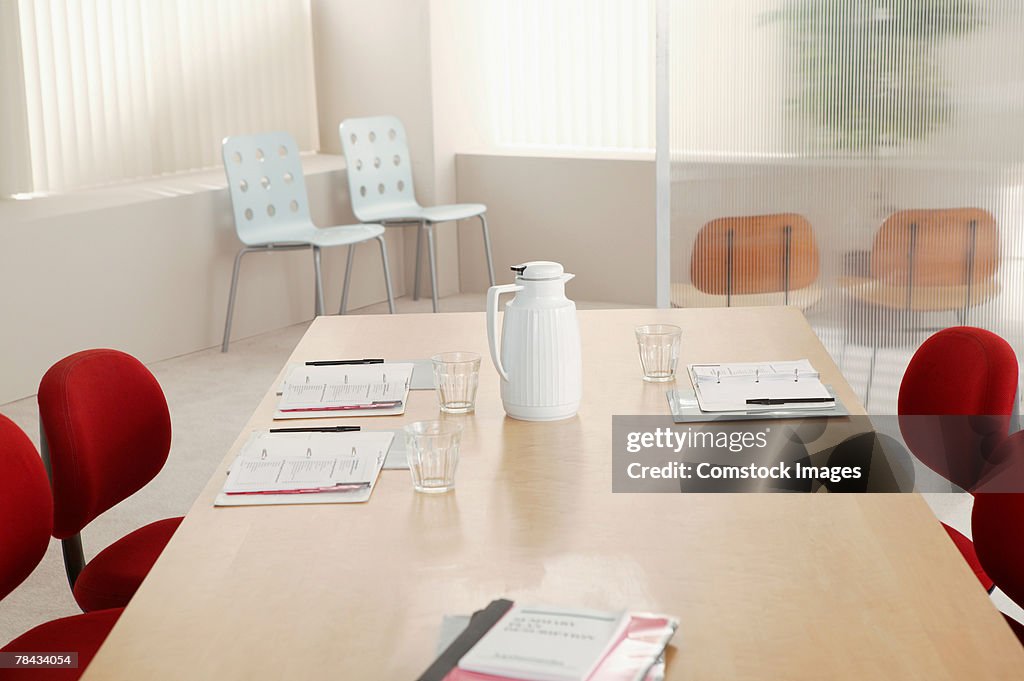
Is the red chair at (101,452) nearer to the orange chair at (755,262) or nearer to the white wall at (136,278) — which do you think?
the orange chair at (755,262)

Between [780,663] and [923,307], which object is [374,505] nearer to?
[780,663]

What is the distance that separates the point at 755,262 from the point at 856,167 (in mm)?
414

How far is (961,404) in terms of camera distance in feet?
6.72

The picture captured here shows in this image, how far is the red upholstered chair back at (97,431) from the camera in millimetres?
1918

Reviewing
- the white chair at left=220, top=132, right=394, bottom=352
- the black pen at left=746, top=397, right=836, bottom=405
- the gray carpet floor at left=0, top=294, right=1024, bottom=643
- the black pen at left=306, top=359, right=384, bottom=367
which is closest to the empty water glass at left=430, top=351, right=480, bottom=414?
the black pen at left=306, top=359, right=384, bottom=367

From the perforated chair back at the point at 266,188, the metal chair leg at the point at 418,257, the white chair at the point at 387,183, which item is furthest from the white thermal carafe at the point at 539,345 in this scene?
the metal chair leg at the point at 418,257

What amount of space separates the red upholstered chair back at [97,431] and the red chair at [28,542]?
0.15 meters

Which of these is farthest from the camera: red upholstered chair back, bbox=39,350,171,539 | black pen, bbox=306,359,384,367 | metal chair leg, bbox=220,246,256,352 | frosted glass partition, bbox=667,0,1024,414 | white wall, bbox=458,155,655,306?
white wall, bbox=458,155,655,306

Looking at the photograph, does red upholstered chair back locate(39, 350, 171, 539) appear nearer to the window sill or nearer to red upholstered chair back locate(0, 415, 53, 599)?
red upholstered chair back locate(0, 415, 53, 599)

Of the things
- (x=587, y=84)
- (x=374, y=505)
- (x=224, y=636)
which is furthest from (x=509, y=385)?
(x=587, y=84)

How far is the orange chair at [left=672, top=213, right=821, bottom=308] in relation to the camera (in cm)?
358

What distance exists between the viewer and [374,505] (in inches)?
60.9

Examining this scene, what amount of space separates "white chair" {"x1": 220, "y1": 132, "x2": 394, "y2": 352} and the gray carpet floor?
26 centimetres

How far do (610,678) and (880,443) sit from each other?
0.89 metres
